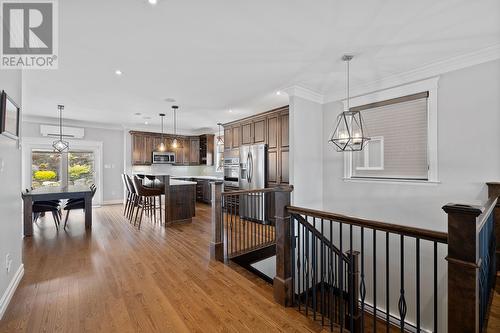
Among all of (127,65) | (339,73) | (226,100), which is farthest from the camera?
(226,100)

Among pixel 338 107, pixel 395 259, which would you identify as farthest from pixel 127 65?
pixel 395 259

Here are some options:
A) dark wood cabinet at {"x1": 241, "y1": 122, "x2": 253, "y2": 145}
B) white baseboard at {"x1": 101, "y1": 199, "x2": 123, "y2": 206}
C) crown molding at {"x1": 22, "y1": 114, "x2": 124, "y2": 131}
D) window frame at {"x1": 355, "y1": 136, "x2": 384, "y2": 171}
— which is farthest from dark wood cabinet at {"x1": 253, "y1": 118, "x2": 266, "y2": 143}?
white baseboard at {"x1": 101, "y1": 199, "x2": 123, "y2": 206}

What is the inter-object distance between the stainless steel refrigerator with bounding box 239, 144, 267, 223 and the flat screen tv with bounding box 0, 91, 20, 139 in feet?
11.9

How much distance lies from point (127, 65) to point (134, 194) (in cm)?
317

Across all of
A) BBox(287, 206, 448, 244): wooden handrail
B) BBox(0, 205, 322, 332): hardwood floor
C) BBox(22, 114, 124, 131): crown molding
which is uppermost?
BBox(22, 114, 124, 131): crown molding

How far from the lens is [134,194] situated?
17.7 ft

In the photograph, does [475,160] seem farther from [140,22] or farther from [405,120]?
[140,22]

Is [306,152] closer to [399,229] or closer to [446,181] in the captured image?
[446,181]

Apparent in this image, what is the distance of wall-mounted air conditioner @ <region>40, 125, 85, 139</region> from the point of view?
20.9ft

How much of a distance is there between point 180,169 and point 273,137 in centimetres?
503

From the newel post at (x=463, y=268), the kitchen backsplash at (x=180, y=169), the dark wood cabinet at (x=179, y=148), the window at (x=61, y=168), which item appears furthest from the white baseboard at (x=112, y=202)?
the newel post at (x=463, y=268)

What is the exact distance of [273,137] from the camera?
5.09m

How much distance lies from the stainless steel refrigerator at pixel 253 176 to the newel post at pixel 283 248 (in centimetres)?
256

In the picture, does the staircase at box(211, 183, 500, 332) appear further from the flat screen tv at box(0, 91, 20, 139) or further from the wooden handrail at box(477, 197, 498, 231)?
the flat screen tv at box(0, 91, 20, 139)
